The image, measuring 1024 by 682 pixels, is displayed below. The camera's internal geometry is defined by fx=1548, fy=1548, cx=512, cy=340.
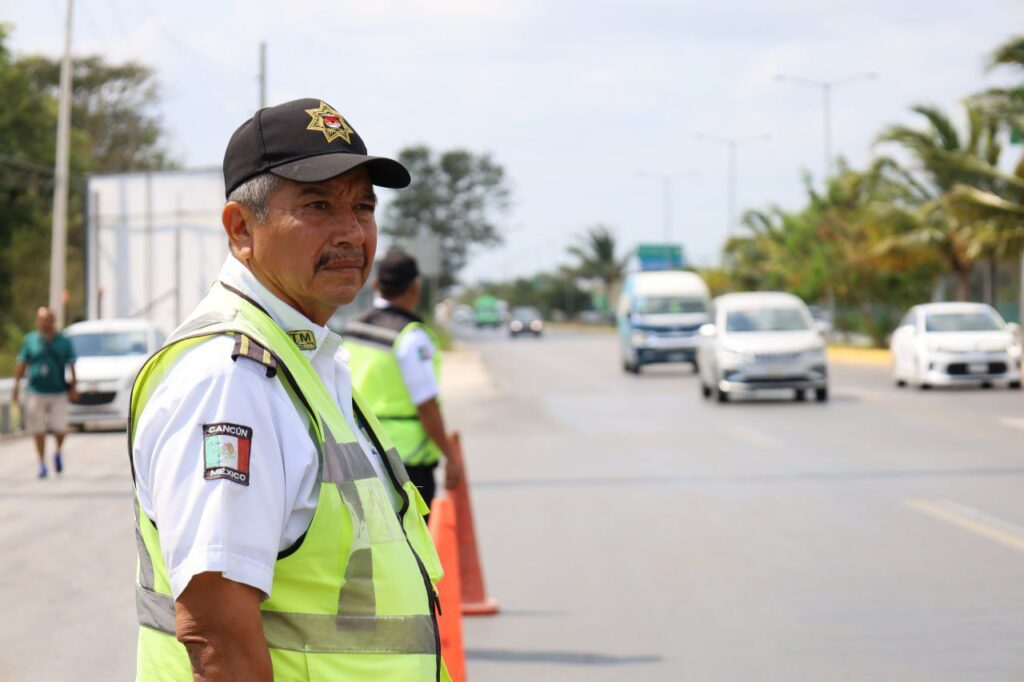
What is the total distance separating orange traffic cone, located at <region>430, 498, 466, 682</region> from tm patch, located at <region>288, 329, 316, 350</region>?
223cm

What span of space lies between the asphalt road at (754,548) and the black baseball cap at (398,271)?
1815 millimetres

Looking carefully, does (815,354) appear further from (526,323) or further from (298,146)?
(526,323)

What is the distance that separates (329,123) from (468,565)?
5.81 meters

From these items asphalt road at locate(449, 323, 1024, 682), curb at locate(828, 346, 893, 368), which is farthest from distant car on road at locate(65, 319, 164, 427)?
curb at locate(828, 346, 893, 368)

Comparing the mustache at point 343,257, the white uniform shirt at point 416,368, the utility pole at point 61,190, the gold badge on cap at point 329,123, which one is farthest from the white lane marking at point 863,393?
the gold badge on cap at point 329,123

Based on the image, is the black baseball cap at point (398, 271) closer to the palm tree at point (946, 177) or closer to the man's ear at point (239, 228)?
the man's ear at point (239, 228)

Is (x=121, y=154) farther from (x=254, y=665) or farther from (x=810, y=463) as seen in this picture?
(x=254, y=665)

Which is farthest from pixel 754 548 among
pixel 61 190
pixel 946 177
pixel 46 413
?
pixel 946 177

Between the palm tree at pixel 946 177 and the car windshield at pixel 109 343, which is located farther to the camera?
the palm tree at pixel 946 177

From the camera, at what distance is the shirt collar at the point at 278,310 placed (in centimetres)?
275

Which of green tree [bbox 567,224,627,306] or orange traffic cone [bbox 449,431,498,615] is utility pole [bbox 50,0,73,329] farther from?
green tree [bbox 567,224,627,306]

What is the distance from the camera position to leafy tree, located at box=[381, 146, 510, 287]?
331 feet

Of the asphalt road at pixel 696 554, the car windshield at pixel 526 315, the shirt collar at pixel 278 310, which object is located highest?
the car windshield at pixel 526 315

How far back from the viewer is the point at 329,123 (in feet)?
8.88
